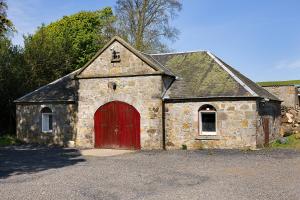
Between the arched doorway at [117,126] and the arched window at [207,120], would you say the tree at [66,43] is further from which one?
the arched window at [207,120]

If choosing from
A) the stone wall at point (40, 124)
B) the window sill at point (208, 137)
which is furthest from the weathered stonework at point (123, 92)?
the window sill at point (208, 137)

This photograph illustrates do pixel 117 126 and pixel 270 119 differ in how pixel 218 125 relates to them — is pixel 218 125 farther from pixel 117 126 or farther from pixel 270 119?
pixel 117 126

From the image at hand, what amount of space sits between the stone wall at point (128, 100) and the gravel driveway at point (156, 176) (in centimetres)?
247

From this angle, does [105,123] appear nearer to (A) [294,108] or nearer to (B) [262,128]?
(B) [262,128]

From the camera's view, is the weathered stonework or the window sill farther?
the weathered stonework

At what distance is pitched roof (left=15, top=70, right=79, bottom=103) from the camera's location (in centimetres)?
2536

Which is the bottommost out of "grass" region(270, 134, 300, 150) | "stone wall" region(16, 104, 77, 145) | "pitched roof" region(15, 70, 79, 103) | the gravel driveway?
the gravel driveway

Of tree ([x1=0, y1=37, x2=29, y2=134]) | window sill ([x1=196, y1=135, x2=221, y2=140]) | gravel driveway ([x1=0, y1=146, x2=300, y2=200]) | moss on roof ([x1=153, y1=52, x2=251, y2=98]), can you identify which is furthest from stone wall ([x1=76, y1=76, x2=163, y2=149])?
tree ([x1=0, y1=37, x2=29, y2=134])

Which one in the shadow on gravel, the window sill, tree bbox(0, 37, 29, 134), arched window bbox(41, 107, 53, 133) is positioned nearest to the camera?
the shadow on gravel

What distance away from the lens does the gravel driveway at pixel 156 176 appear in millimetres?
10734

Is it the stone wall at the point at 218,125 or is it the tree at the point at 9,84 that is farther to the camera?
the tree at the point at 9,84

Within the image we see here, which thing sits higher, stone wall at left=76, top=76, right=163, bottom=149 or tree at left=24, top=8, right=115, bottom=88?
tree at left=24, top=8, right=115, bottom=88

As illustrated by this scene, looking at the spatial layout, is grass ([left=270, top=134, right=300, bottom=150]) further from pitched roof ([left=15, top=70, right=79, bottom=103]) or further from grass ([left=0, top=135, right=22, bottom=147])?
grass ([left=0, top=135, right=22, bottom=147])

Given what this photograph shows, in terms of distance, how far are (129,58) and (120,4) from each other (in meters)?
20.4
